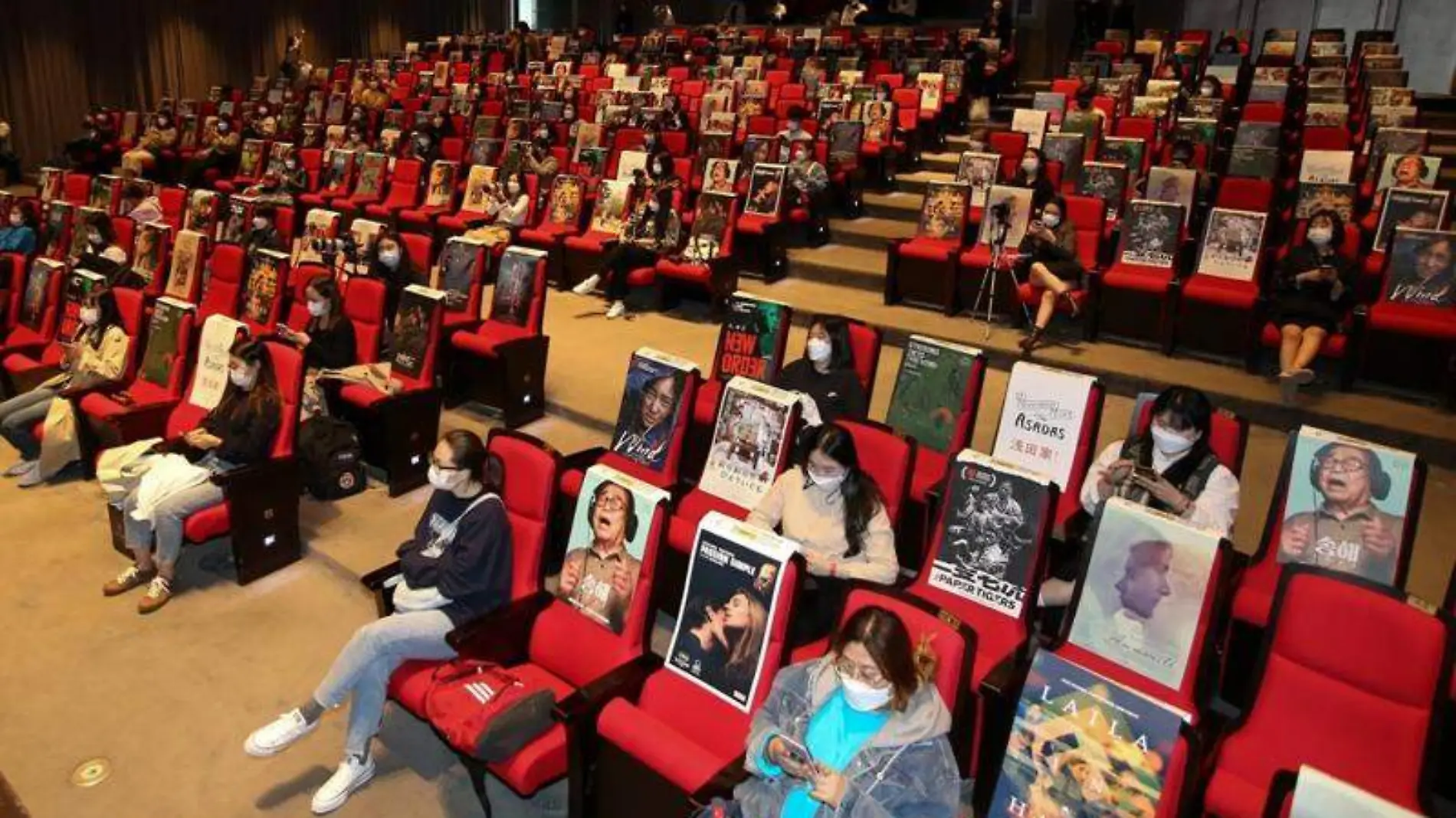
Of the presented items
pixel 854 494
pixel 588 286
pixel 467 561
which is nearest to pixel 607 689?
pixel 467 561

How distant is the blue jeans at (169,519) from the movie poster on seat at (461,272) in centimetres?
216

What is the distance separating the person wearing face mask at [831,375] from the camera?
4.59m

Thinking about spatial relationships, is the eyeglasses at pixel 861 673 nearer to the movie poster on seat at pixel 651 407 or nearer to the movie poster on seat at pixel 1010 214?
the movie poster on seat at pixel 651 407

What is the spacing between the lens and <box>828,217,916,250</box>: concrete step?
28.5 feet

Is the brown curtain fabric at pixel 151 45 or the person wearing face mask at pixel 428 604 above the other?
the brown curtain fabric at pixel 151 45

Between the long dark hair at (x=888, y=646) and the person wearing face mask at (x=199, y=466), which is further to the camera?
the person wearing face mask at (x=199, y=466)

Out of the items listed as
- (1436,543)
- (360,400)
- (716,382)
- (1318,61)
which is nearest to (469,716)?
(716,382)

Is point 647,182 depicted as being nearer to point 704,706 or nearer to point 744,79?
point 744,79

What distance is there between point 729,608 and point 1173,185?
6.04 m

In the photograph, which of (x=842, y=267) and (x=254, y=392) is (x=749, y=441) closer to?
(x=254, y=392)

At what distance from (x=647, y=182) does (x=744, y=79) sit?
15.9 feet

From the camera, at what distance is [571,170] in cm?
973

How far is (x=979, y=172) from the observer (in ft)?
26.2

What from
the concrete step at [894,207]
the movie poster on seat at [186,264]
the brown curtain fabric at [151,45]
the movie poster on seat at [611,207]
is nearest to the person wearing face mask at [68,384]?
the movie poster on seat at [186,264]
